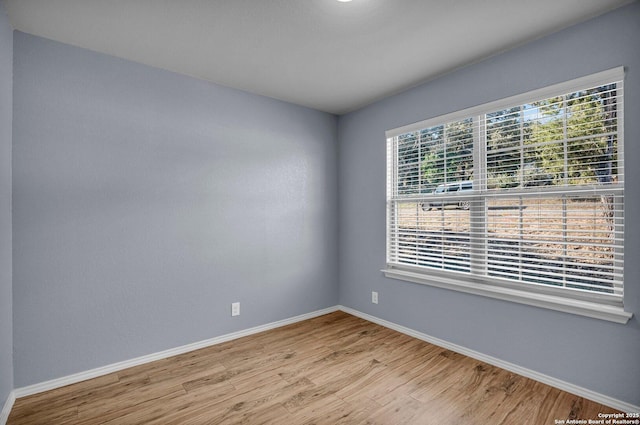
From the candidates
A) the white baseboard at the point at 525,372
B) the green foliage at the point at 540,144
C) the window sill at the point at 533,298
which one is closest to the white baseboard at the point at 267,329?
the white baseboard at the point at 525,372

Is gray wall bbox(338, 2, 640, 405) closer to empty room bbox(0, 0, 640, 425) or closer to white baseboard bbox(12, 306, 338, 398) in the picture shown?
empty room bbox(0, 0, 640, 425)

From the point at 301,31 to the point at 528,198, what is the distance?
205cm

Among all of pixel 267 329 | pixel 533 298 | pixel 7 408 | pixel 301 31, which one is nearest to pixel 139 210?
pixel 7 408

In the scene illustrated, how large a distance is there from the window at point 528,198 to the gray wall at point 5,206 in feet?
10.1

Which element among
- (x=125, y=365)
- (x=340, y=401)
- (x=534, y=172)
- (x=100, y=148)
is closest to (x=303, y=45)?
(x=100, y=148)

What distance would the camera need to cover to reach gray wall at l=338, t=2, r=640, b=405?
1.92 meters

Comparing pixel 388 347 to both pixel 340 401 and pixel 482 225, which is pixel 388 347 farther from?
pixel 482 225

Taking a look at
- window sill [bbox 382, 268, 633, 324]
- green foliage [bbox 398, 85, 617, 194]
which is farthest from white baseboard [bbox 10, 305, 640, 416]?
green foliage [bbox 398, 85, 617, 194]

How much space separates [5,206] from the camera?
1975 millimetres

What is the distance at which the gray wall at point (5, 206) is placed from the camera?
1890 mm

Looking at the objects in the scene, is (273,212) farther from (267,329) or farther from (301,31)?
(301,31)

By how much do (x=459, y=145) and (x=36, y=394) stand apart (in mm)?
3740

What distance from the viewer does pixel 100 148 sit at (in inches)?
95.8

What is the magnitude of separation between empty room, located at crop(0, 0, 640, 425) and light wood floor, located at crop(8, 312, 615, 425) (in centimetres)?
2
